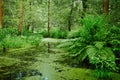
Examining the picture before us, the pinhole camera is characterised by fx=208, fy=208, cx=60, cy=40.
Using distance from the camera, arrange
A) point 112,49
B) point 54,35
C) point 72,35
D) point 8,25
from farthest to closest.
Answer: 1. point 54,35
2. point 8,25
3. point 72,35
4. point 112,49

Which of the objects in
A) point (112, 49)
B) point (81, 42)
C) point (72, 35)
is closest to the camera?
point (112, 49)

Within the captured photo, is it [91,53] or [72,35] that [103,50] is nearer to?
[91,53]

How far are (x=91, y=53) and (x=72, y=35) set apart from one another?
269 cm

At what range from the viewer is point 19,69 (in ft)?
22.2

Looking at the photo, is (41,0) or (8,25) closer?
(8,25)

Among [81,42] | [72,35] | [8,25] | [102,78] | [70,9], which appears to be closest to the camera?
[102,78]

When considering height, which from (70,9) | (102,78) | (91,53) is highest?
(70,9)

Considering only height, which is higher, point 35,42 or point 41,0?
point 41,0

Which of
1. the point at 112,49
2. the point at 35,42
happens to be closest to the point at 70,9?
the point at 35,42

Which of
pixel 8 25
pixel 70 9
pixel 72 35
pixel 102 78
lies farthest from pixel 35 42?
pixel 70 9

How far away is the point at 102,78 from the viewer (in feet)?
19.1

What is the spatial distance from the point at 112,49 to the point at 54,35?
20952mm

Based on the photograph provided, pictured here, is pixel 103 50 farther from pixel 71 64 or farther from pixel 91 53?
pixel 71 64

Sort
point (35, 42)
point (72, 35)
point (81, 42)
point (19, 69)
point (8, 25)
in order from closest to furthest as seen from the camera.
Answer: point (19, 69) → point (81, 42) → point (72, 35) → point (35, 42) → point (8, 25)
